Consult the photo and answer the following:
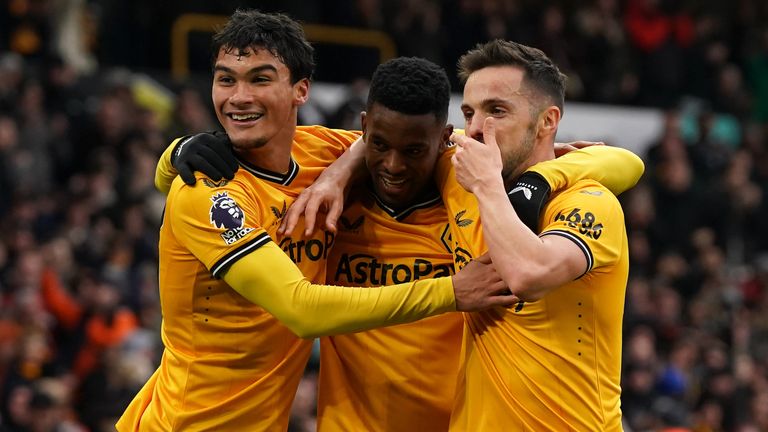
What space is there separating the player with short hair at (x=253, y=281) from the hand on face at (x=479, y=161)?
0.36 meters

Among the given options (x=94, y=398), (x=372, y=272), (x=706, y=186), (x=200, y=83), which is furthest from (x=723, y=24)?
(x=372, y=272)

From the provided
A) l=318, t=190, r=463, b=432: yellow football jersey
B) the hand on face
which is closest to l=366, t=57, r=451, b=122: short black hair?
the hand on face

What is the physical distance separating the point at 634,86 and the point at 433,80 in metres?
12.2

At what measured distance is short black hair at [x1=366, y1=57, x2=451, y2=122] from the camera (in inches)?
218

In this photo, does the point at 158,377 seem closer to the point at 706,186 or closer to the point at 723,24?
the point at 706,186

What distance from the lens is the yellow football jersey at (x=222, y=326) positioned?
17.8 feet

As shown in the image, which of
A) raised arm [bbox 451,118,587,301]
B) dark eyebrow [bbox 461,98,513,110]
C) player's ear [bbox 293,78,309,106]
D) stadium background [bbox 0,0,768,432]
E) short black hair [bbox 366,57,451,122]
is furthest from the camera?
stadium background [bbox 0,0,768,432]

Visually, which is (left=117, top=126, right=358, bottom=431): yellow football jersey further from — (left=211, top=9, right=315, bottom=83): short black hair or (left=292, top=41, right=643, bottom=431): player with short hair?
(left=211, top=9, right=315, bottom=83): short black hair

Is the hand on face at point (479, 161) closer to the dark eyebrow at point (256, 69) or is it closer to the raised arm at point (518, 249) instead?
the raised arm at point (518, 249)

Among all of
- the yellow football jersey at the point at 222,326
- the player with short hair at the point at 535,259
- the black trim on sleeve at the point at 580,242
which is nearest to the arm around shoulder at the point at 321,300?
the yellow football jersey at the point at 222,326

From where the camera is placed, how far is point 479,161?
16.9 ft

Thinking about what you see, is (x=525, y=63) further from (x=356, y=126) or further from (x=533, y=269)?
(x=356, y=126)

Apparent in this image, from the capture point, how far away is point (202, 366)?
5637 millimetres

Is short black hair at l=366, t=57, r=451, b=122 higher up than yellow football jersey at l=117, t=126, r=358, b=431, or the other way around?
short black hair at l=366, t=57, r=451, b=122
